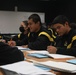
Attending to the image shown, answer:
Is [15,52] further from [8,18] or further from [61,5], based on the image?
[61,5]

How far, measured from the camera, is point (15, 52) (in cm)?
193

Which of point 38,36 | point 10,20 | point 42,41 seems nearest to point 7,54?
point 42,41

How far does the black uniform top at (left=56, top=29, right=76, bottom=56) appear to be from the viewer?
2.70m

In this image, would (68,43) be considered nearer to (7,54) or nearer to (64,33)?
(64,33)

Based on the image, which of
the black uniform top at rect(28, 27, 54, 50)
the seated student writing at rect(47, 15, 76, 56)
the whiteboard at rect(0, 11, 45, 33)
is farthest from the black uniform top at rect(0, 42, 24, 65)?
the whiteboard at rect(0, 11, 45, 33)

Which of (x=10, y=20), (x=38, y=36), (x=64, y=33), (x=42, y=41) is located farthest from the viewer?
(x=10, y=20)

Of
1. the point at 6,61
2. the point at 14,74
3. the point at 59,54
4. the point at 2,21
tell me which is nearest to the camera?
the point at 14,74

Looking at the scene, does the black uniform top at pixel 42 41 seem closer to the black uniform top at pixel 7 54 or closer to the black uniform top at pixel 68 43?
the black uniform top at pixel 68 43

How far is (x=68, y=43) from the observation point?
9.90 ft

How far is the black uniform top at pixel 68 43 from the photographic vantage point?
270cm

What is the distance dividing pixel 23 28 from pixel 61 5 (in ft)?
16.7

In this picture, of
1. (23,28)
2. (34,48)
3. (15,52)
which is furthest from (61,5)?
(15,52)

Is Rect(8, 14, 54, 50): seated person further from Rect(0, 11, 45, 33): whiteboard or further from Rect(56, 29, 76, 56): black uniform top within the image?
Rect(0, 11, 45, 33): whiteboard

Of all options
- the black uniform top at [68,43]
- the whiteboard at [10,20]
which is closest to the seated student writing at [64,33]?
the black uniform top at [68,43]
